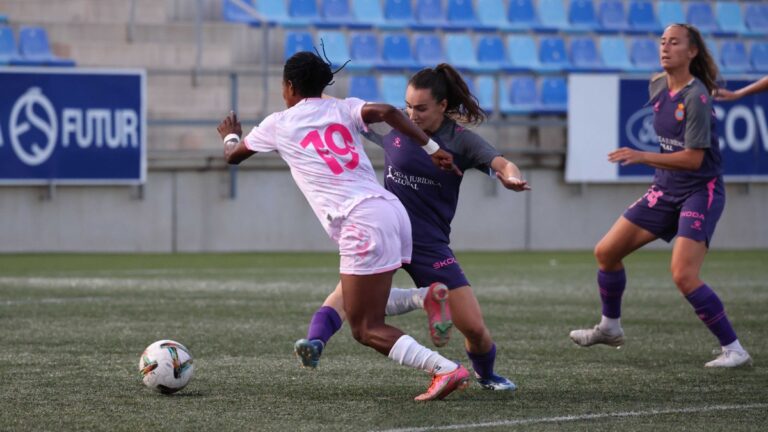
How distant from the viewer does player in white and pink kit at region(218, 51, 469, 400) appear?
5793 mm

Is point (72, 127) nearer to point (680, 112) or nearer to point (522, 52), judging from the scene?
point (522, 52)

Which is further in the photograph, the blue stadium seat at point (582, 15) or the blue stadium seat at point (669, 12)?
the blue stadium seat at point (669, 12)

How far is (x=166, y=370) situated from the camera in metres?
6.19

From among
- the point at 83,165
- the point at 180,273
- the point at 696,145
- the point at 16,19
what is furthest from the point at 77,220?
the point at 696,145

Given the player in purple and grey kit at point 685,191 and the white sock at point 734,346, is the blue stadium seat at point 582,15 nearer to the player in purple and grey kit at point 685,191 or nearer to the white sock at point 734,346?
the player in purple and grey kit at point 685,191

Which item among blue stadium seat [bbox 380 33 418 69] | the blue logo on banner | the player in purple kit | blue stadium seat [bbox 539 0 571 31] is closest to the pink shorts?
the player in purple kit

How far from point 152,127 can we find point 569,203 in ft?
18.3

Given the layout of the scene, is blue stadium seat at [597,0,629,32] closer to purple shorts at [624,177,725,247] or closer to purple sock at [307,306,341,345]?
purple shorts at [624,177,725,247]

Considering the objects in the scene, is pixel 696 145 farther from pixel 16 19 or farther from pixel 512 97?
pixel 16 19

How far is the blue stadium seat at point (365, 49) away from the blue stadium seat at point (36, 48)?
4.14m

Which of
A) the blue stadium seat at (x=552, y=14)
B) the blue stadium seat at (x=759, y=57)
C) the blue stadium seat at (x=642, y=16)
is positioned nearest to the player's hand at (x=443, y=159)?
the blue stadium seat at (x=552, y=14)

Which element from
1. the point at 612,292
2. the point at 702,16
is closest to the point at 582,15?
the point at 702,16

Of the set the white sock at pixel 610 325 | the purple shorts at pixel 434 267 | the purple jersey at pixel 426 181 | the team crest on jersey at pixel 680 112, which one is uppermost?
the team crest on jersey at pixel 680 112

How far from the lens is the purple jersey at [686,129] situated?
7281 millimetres
